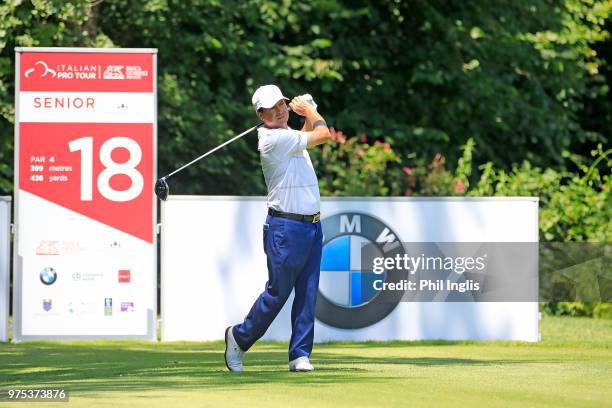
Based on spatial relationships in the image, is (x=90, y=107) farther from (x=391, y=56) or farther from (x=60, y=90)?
(x=391, y=56)

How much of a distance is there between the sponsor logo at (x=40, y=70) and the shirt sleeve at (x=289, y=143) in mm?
4816

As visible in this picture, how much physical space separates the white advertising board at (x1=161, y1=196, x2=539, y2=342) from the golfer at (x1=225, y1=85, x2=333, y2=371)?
4109 mm

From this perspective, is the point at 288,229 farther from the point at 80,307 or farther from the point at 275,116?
the point at 80,307

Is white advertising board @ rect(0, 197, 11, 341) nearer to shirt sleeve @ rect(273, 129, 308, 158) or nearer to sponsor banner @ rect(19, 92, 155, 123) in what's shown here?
sponsor banner @ rect(19, 92, 155, 123)

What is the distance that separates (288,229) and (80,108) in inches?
189

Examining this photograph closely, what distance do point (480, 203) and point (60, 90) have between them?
4079 millimetres

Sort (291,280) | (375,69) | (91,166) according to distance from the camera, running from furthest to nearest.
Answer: (375,69) → (91,166) → (291,280)

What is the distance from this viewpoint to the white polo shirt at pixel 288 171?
966 centimetres

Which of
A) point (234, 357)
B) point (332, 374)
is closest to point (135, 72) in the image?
point (234, 357)

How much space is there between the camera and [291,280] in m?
9.73

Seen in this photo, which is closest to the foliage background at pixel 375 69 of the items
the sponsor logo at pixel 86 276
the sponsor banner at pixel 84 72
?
the sponsor banner at pixel 84 72

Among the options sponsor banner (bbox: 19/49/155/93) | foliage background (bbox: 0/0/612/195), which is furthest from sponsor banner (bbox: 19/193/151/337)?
foliage background (bbox: 0/0/612/195)

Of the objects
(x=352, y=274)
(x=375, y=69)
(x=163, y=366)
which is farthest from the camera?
(x=375, y=69)

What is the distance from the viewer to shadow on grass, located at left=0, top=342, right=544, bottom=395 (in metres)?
8.93
